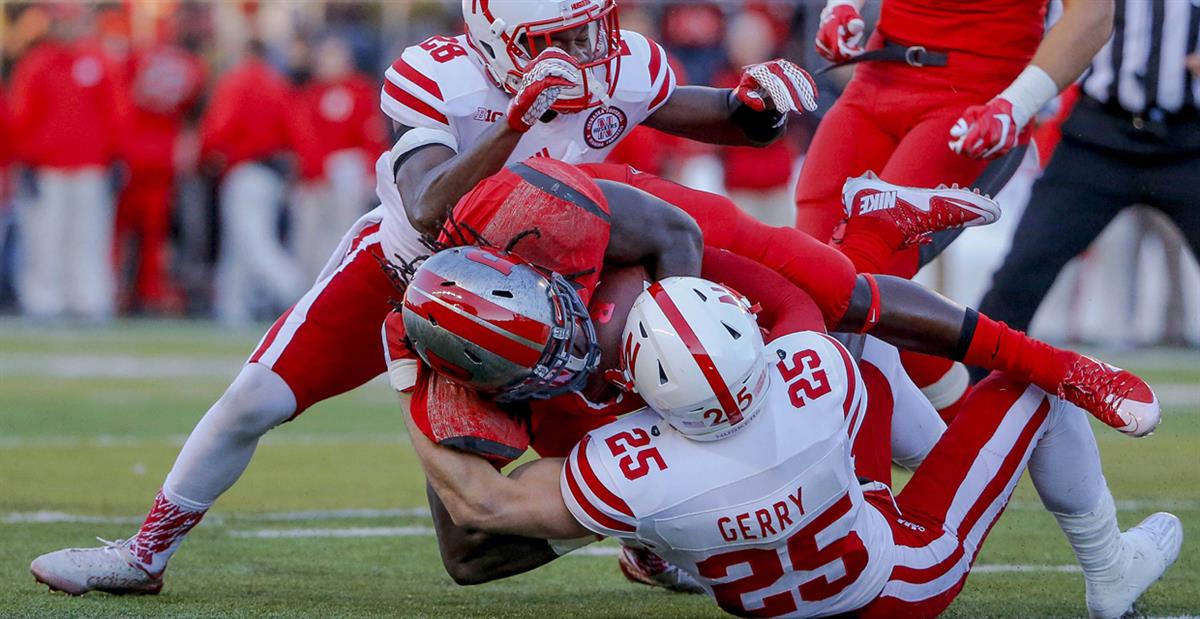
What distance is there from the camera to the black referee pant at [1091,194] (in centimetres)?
498

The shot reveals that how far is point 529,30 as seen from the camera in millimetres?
3768

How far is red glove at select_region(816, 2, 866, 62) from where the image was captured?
471cm

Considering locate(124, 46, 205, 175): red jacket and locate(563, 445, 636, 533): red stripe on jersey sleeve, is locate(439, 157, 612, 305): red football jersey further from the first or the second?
locate(124, 46, 205, 175): red jacket

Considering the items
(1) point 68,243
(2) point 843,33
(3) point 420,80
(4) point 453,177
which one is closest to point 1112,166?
(2) point 843,33

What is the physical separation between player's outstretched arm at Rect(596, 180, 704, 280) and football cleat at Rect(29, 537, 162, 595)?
1406mm

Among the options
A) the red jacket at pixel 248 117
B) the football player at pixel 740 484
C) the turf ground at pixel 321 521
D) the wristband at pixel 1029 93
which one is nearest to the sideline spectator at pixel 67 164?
the red jacket at pixel 248 117

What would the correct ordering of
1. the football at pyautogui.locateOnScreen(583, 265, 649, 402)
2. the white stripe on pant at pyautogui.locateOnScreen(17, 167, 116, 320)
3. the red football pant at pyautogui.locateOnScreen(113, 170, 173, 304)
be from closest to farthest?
the football at pyautogui.locateOnScreen(583, 265, 649, 402) < the white stripe on pant at pyautogui.locateOnScreen(17, 167, 116, 320) < the red football pant at pyautogui.locateOnScreen(113, 170, 173, 304)

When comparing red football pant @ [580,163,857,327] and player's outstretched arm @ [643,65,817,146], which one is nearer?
red football pant @ [580,163,857,327]

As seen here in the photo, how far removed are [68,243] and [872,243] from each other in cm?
913

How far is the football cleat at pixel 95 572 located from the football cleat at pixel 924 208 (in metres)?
1.93

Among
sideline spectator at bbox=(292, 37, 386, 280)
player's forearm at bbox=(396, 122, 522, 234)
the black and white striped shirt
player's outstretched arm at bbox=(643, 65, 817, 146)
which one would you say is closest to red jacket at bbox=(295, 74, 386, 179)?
sideline spectator at bbox=(292, 37, 386, 280)

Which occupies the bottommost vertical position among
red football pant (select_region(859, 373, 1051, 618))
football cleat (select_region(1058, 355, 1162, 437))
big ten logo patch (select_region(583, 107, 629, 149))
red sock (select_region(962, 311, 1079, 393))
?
red football pant (select_region(859, 373, 1051, 618))

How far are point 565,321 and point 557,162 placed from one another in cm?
44

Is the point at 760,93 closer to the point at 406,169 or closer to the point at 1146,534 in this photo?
the point at 406,169
